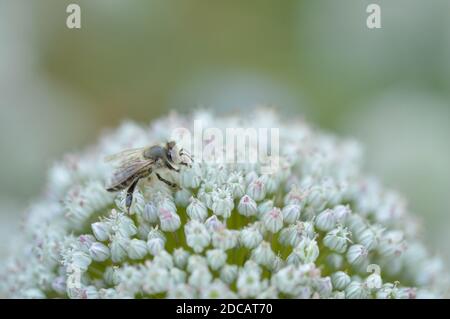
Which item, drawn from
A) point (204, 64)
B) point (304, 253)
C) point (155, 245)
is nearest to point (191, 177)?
point (155, 245)

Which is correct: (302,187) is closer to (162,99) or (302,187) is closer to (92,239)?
→ (92,239)

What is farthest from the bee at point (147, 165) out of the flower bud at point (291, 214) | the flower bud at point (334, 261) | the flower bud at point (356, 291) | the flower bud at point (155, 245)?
the flower bud at point (356, 291)

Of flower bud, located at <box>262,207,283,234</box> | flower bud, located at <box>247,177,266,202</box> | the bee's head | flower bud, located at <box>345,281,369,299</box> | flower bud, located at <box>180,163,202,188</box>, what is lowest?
flower bud, located at <box>345,281,369,299</box>

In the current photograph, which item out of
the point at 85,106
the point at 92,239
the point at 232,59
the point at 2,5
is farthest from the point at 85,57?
the point at 92,239

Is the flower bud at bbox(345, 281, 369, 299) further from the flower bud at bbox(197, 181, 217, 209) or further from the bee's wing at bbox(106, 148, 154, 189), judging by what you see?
the bee's wing at bbox(106, 148, 154, 189)

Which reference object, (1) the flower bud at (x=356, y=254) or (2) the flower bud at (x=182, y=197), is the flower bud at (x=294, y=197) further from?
(2) the flower bud at (x=182, y=197)

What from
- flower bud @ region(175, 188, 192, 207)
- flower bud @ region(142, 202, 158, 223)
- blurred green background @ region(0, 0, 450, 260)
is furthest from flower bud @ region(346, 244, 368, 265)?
blurred green background @ region(0, 0, 450, 260)
